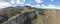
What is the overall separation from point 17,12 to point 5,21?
0.37ft

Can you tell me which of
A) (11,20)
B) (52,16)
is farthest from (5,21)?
(52,16)

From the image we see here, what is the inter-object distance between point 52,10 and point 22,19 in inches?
9.2

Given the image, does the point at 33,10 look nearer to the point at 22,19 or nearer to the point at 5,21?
the point at 22,19

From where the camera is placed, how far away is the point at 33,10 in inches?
34.6

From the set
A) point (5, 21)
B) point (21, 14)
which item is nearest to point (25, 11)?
point (21, 14)

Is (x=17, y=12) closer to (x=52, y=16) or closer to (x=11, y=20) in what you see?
(x=11, y=20)

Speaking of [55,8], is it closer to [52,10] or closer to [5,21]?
[52,10]

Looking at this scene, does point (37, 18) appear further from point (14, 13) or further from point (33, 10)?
point (14, 13)

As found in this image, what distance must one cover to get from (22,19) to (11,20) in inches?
3.0

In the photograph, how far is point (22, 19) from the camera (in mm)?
826

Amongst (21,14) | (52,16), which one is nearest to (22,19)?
(21,14)

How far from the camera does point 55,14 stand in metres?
0.89

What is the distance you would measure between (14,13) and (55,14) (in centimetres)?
30

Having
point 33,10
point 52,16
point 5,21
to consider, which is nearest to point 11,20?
point 5,21
